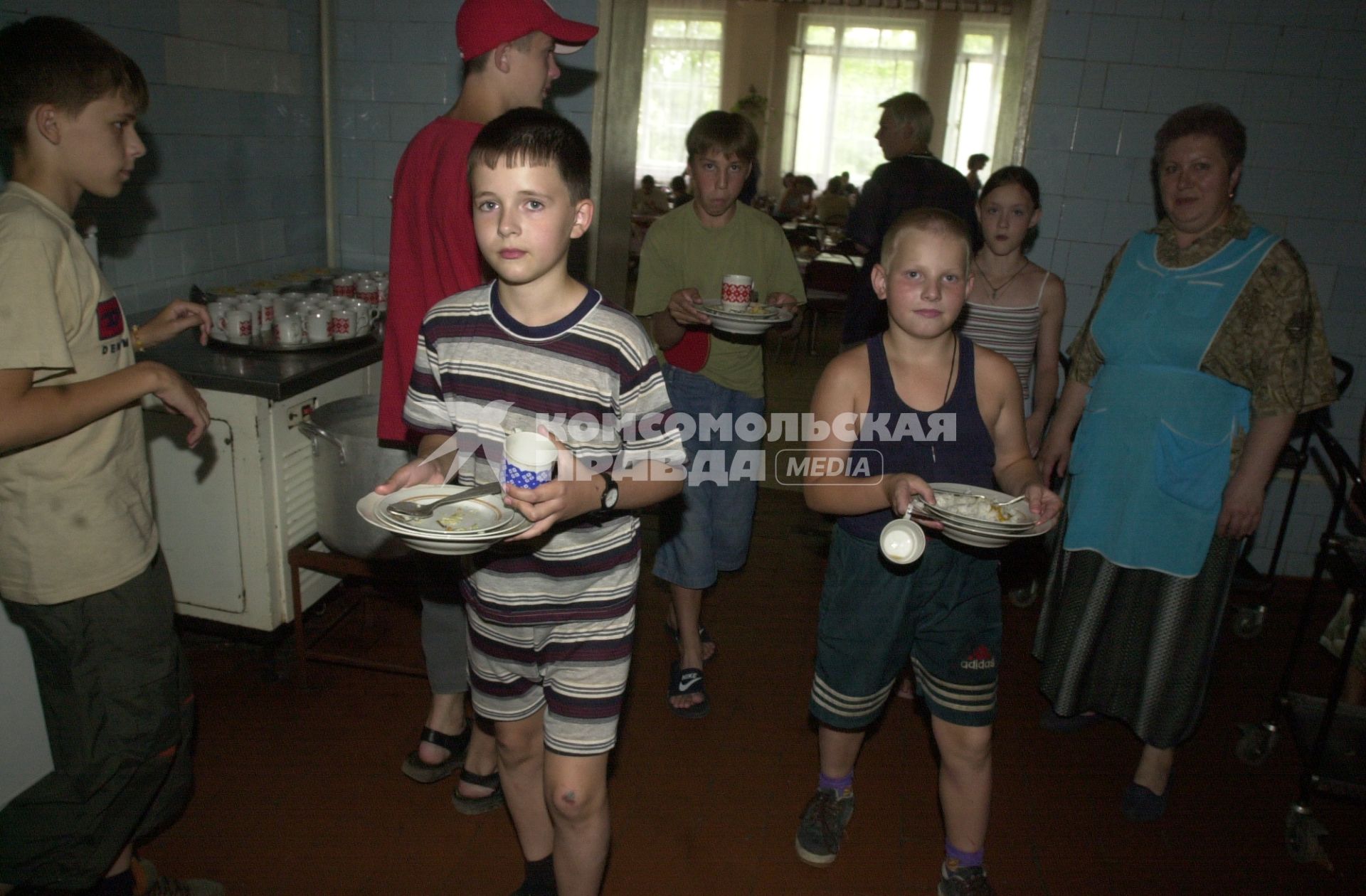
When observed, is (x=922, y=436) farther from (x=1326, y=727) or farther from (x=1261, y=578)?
(x=1261, y=578)

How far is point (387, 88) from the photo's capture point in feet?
14.7

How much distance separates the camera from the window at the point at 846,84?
1506cm

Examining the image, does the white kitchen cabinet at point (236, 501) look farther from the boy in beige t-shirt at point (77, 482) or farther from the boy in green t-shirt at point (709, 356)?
the boy in green t-shirt at point (709, 356)

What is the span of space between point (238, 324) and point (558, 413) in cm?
199

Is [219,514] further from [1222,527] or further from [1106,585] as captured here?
[1222,527]

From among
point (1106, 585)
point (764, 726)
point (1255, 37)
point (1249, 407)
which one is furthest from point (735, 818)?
point (1255, 37)

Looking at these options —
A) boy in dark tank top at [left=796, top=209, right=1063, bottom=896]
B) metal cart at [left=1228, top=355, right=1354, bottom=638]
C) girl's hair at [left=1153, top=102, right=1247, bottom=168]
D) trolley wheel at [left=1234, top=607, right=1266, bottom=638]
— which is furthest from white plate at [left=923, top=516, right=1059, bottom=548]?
trolley wheel at [left=1234, top=607, right=1266, bottom=638]

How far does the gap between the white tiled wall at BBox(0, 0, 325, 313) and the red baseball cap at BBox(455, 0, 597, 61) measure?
1.42 m

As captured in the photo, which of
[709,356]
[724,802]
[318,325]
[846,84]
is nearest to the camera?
[724,802]

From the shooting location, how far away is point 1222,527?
104 inches

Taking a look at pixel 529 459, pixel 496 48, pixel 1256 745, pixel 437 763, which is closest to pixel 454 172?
pixel 496 48

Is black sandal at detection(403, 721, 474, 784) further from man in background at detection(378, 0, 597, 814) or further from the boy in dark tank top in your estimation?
the boy in dark tank top

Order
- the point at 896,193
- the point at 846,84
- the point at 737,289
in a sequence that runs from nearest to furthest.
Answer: the point at 737,289, the point at 896,193, the point at 846,84

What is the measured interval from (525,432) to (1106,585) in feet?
6.90
